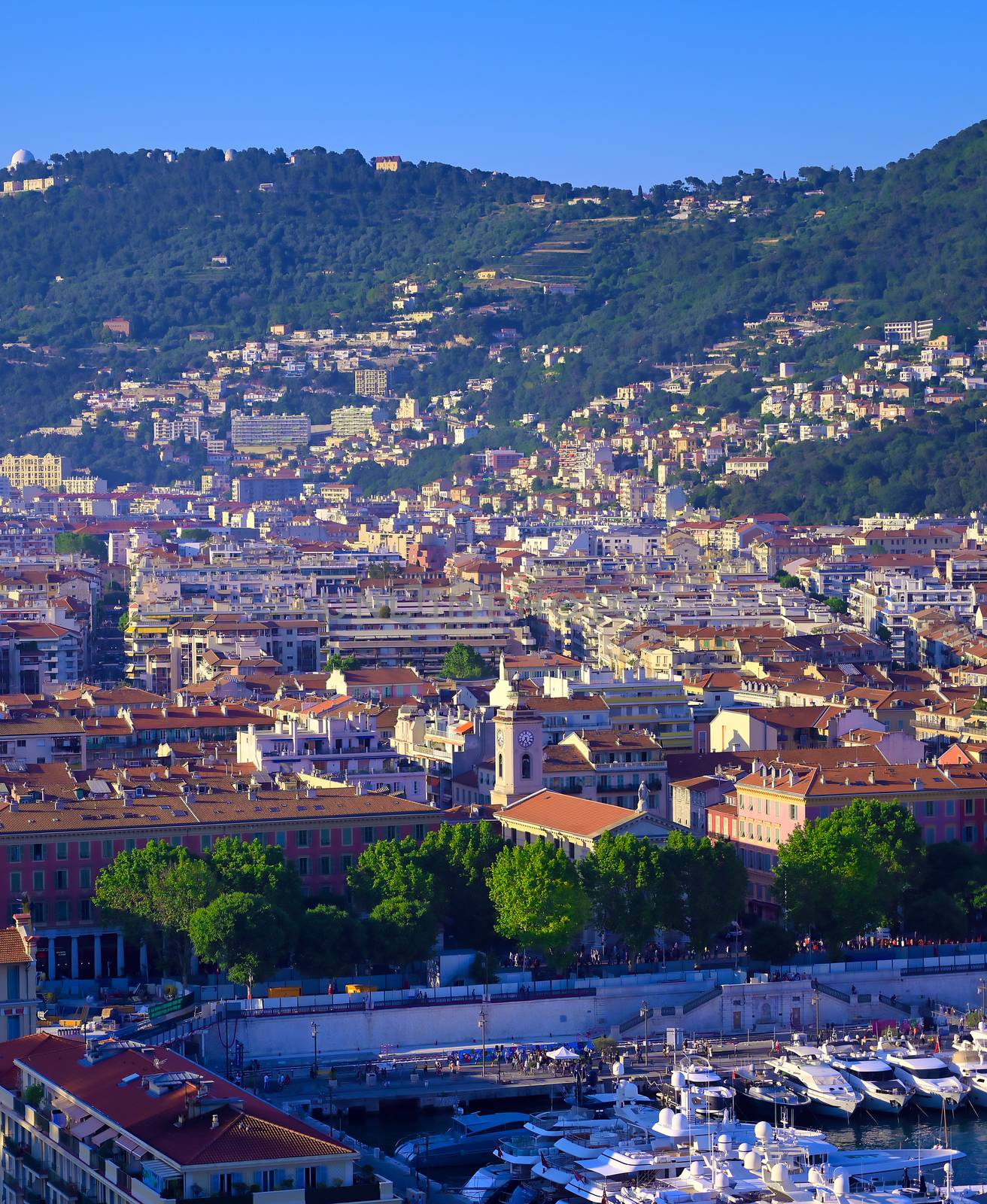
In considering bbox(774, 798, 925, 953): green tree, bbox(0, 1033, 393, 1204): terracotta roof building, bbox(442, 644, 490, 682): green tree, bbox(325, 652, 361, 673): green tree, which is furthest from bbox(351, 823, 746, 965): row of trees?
bbox(325, 652, 361, 673): green tree

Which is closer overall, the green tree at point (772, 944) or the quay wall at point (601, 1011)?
the quay wall at point (601, 1011)

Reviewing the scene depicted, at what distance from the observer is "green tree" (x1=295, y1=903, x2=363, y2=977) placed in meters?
45.6

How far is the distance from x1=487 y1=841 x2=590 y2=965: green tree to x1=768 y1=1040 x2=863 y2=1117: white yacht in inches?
171

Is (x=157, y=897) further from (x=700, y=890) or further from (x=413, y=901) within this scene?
(x=700, y=890)

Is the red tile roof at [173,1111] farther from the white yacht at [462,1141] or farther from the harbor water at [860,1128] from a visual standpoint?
the harbor water at [860,1128]

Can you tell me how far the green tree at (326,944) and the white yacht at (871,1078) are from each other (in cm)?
716

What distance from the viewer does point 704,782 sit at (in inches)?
2261

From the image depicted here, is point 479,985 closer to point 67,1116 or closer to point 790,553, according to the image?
point 67,1116

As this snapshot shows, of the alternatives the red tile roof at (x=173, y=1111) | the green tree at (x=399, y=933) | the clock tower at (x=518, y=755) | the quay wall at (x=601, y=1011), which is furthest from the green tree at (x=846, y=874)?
the red tile roof at (x=173, y=1111)

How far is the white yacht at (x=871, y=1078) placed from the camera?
1625 inches

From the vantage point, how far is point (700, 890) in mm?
47781

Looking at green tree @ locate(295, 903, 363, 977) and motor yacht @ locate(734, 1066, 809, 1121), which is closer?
motor yacht @ locate(734, 1066, 809, 1121)

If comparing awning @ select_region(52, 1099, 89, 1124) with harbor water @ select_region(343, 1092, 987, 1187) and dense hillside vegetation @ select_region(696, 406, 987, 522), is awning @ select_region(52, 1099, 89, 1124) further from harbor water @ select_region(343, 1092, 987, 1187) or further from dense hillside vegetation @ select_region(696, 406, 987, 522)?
dense hillside vegetation @ select_region(696, 406, 987, 522)

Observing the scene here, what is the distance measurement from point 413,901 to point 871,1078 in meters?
7.93
